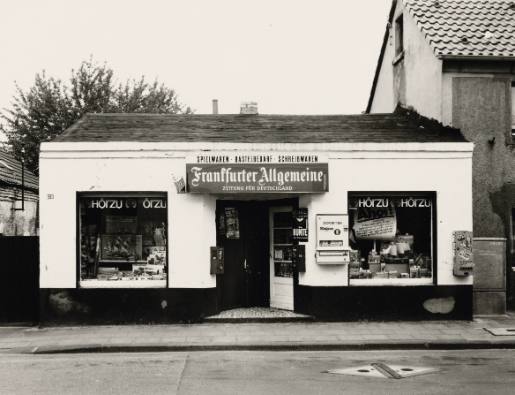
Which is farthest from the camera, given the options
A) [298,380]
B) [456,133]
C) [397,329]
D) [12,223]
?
[12,223]

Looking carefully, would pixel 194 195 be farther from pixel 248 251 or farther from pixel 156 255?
pixel 248 251

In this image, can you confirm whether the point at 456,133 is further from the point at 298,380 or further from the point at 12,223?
the point at 12,223

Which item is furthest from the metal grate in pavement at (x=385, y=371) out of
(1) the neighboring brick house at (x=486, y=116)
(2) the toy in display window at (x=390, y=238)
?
(1) the neighboring brick house at (x=486, y=116)

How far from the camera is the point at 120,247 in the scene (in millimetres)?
13617

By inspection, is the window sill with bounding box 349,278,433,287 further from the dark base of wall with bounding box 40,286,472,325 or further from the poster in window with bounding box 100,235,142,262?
the poster in window with bounding box 100,235,142,262

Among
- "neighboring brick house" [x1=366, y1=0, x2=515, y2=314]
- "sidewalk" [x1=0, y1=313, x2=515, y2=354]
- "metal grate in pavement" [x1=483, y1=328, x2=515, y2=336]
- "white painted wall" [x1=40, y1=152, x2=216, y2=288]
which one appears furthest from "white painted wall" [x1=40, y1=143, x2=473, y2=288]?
"metal grate in pavement" [x1=483, y1=328, x2=515, y2=336]

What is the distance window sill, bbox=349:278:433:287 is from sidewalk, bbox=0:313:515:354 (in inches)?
28.9

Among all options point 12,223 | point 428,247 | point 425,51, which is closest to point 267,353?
point 428,247

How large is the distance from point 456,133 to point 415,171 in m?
1.63

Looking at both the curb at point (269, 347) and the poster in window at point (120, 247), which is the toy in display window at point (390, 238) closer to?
the curb at point (269, 347)

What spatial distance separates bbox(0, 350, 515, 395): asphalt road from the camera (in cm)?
818

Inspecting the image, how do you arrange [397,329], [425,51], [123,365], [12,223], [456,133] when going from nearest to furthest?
[123,365]
[397,329]
[456,133]
[425,51]
[12,223]

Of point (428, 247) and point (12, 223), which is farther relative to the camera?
point (12, 223)

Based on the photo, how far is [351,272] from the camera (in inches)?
537
